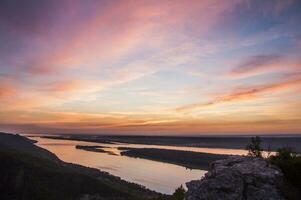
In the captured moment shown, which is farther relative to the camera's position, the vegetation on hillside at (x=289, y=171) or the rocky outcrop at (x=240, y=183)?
the vegetation on hillside at (x=289, y=171)

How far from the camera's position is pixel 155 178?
67062 millimetres

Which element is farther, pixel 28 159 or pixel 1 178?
pixel 28 159

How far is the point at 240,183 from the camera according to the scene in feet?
46.9

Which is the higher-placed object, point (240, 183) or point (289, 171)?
point (289, 171)

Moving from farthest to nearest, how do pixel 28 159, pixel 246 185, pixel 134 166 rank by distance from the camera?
pixel 134 166 < pixel 28 159 < pixel 246 185

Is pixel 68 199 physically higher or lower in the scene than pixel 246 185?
lower

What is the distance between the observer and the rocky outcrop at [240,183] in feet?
45.7

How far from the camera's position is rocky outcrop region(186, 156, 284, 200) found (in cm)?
1393

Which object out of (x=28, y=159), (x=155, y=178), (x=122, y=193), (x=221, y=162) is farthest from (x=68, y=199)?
(x=221, y=162)

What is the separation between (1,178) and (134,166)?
4251cm

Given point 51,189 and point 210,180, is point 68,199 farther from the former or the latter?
point 210,180

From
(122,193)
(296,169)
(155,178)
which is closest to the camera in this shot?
(296,169)

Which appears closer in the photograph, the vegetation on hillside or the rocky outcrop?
the rocky outcrop

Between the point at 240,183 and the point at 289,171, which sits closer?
the point at 240,183
